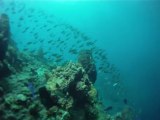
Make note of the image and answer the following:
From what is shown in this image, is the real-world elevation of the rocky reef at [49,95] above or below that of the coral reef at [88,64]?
below

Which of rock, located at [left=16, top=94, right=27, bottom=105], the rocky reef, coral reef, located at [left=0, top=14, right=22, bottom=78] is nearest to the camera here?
the rocky reef

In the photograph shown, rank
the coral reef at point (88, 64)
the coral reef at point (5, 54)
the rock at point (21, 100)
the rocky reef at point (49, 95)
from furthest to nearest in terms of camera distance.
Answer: the coral reef at point (88, 64) < the coral reef at point (5, 54) < the rock at point (21, 100) < the rocky reef at point (49, 95)

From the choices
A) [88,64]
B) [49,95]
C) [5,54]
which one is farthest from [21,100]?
[88,64]

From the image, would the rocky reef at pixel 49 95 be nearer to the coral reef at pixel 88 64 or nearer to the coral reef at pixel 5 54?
the coral reef at pixel 5 54

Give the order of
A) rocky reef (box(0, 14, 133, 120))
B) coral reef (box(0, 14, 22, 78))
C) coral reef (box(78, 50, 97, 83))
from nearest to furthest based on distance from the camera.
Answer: rocky reef (box(0, 14, 133, 120))
coral reef (box(0, 14, 22, 78))
coral reef (box(78, 50, 97, 83))

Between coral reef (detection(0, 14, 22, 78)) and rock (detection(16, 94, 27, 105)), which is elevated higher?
coral reef (detection(0, 14, 22, 78))

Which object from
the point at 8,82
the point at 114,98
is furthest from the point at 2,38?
the point at 114,98

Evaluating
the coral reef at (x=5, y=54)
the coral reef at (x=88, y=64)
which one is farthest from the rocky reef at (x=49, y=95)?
the coral reef at (x=88, y=64)

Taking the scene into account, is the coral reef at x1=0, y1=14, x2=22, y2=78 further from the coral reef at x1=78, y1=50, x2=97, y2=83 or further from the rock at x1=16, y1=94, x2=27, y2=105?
the coral reef at x1=78, y1=50, x2=97, y2=83

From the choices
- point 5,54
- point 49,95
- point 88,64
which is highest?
point 88,64

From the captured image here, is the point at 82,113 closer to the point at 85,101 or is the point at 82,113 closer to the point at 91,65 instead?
the point at 85,101

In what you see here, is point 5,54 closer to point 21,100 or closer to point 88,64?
point 21,100

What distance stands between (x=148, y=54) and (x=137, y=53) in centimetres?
846

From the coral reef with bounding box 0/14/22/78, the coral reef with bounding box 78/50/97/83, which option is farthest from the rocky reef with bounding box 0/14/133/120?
the coral reef with bounding box 78/50/97/83
